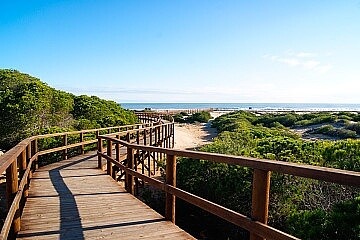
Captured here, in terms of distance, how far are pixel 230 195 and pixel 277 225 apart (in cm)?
133

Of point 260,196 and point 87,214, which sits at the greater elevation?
point 260,196

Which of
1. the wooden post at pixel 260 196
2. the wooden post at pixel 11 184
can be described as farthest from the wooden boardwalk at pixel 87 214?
the wooden post at pixel 260 196

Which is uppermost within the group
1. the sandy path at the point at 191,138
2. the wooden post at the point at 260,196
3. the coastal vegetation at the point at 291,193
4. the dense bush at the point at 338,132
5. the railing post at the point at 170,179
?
the wooden post at the point at 260,196

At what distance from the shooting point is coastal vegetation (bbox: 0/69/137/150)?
17.5 metres

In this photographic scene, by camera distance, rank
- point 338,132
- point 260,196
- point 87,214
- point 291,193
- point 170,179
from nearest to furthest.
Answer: point 260,196
point 170,179
point 87,214
point 291,193
point 338,132

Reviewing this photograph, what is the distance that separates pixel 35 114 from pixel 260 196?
17403mm

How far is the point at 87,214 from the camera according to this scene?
4988 millimetres

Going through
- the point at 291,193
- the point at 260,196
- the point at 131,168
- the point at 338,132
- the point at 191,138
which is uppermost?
the point at 260,196

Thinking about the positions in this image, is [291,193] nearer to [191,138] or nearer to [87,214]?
[87,214]

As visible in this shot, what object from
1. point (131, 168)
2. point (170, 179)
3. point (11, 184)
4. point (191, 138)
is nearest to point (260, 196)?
point (170, 179)

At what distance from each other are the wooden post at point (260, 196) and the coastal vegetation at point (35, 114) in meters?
14.1

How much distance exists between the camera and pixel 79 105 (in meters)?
23.2

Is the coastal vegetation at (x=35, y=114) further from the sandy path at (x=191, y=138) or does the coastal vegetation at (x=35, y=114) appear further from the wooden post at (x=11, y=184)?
the wooden post at (x=11, y=184)

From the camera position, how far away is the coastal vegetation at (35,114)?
57.5 ft
